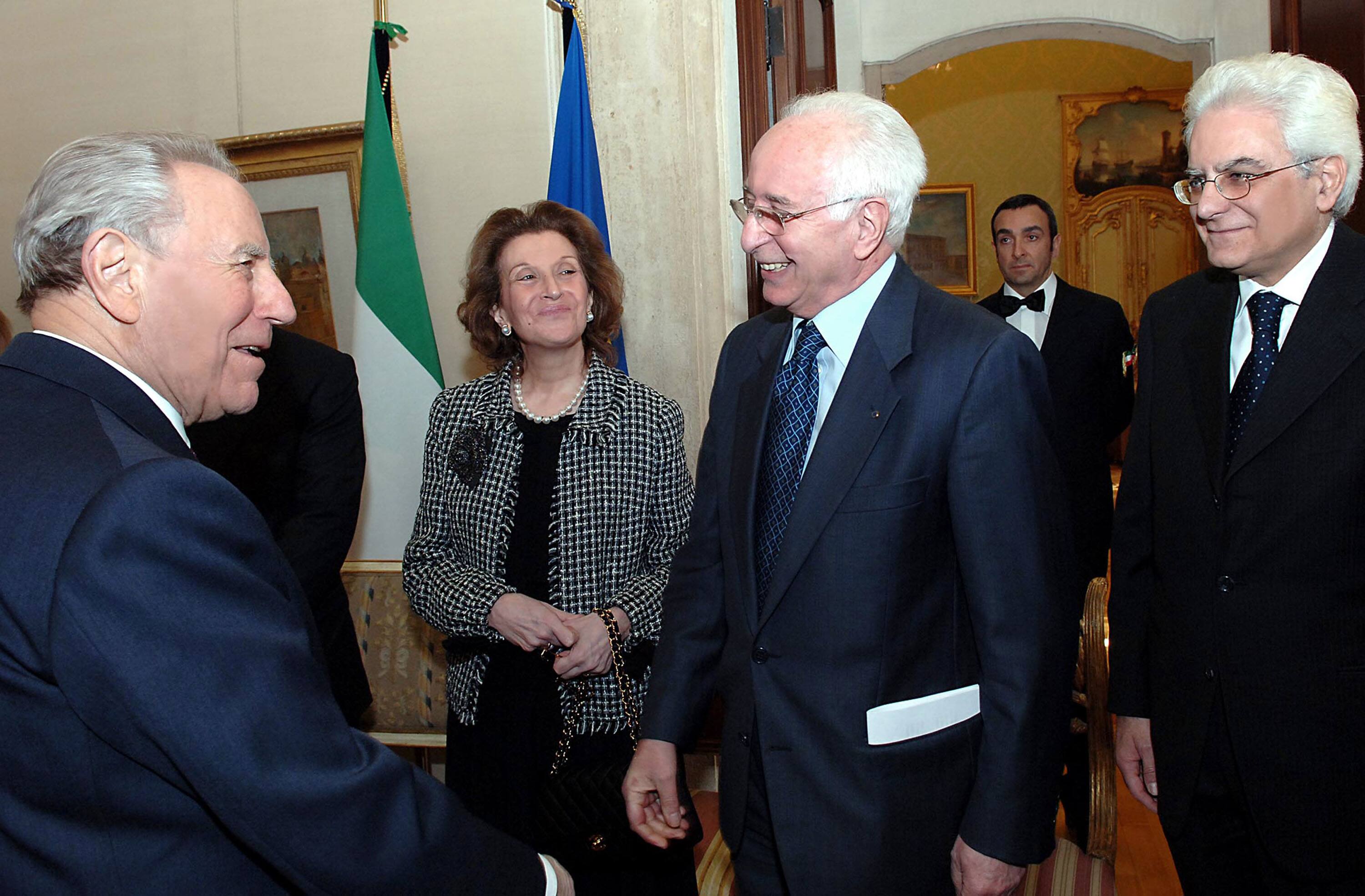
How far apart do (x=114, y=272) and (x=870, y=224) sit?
119 cm

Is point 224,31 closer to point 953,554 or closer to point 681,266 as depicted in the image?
point 681,266

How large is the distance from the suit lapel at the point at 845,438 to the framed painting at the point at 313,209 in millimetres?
2730

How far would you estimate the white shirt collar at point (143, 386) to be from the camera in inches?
48.1

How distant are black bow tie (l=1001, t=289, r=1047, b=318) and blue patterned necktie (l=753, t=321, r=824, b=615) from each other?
2.69 m

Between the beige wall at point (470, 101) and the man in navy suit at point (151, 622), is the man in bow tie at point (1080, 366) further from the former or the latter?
the man in navy suit at point (151, 622)

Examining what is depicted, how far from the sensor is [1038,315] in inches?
173

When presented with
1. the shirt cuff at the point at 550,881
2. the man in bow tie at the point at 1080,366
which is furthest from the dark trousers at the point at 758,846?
→ the man in bow tie at the point at 1080,366

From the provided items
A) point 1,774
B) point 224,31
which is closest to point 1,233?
point 224,31

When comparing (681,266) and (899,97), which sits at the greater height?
(899,97)

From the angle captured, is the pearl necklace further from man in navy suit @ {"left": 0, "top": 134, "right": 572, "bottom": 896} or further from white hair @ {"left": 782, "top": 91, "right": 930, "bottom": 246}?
man in navy suit @ {"left": 0, "top": 134, "right": 572, "bottom": 896}

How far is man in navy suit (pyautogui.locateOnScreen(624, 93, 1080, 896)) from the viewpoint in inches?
66.6

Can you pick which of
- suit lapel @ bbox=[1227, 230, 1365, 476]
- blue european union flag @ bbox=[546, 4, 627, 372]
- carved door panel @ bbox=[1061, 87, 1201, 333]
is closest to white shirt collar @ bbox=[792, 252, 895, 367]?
suit lapel @ bbox=[1227, 230, 1365, 476]

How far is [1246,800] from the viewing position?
72.4 inches

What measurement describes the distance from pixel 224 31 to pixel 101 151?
3357mm
